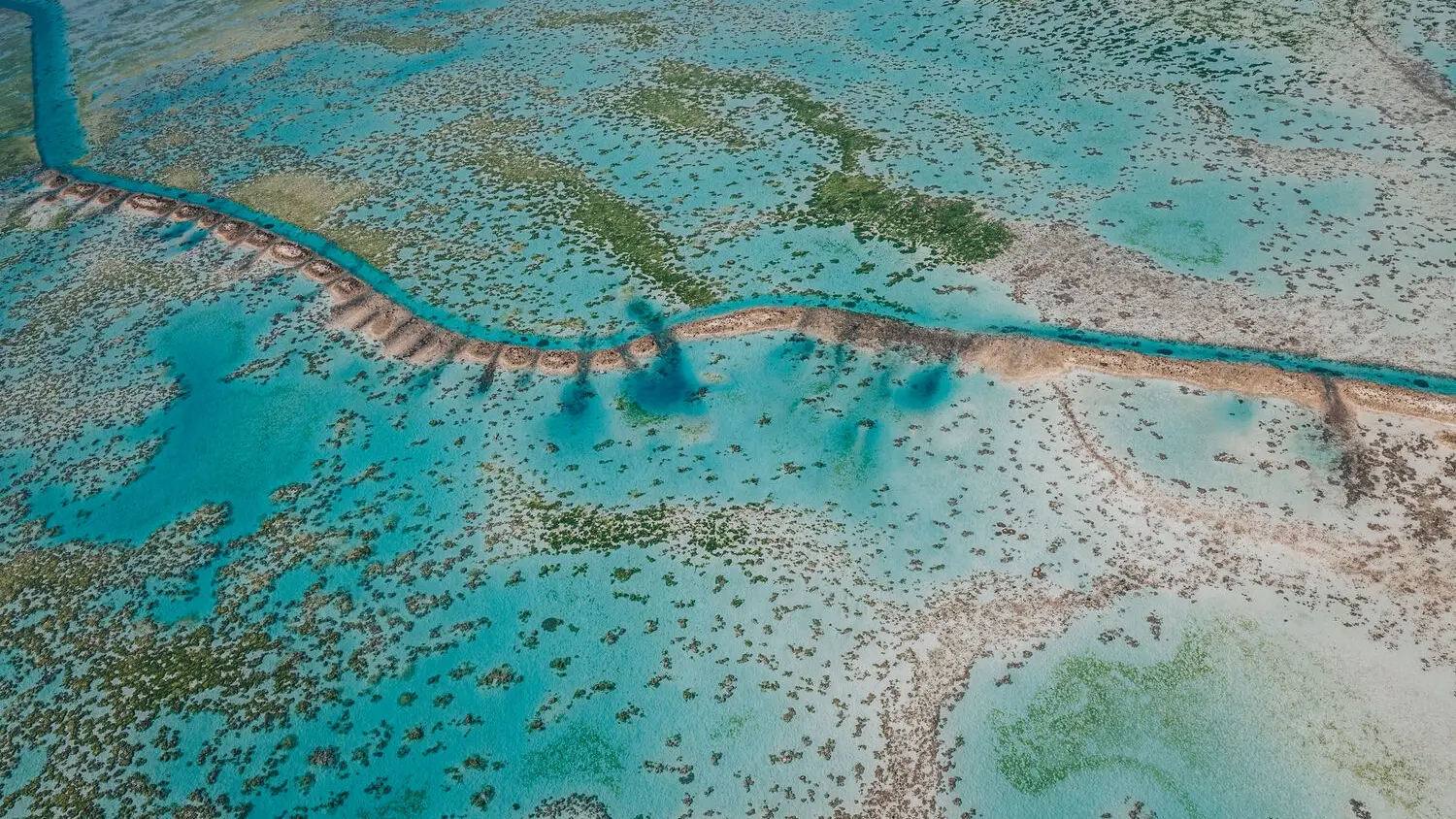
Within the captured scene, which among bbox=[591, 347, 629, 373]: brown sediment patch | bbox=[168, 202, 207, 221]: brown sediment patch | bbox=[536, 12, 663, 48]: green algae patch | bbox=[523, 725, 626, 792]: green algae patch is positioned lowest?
bbox=[523, 725, 626, 792]: green algae patch

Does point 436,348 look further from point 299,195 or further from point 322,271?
point 299,195

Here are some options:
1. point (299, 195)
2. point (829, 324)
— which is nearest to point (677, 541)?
point (829, 324)

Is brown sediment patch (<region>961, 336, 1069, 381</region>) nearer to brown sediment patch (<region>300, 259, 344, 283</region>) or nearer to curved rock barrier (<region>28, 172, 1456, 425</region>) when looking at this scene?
curved rock barrier (<region>28, 172, 1456, 425</region>)

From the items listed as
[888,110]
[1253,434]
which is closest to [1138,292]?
[1253,434]

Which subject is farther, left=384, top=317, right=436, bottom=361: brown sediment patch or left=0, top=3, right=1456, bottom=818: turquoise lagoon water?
left=384, top=317, right=436, bottom=361: brown sediment patch

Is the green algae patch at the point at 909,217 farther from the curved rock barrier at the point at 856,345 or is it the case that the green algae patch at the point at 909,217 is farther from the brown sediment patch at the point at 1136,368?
the brown sediment patch at the point at 1136,368

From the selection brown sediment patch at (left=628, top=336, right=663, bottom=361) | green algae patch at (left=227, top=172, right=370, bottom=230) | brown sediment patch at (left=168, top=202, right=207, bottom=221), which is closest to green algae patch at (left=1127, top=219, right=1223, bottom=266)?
brown sediment patch at (left=628, top=336, right=663, bottom=361)

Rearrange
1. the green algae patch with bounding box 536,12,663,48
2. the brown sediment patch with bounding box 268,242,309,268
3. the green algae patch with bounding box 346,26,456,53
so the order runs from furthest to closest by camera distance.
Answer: the green algae patch with bounding box 346,26,456,53
the green algae patch with bounding box 536,12,663,48
the brown sediment patch with bounding box 268,242,309,268
